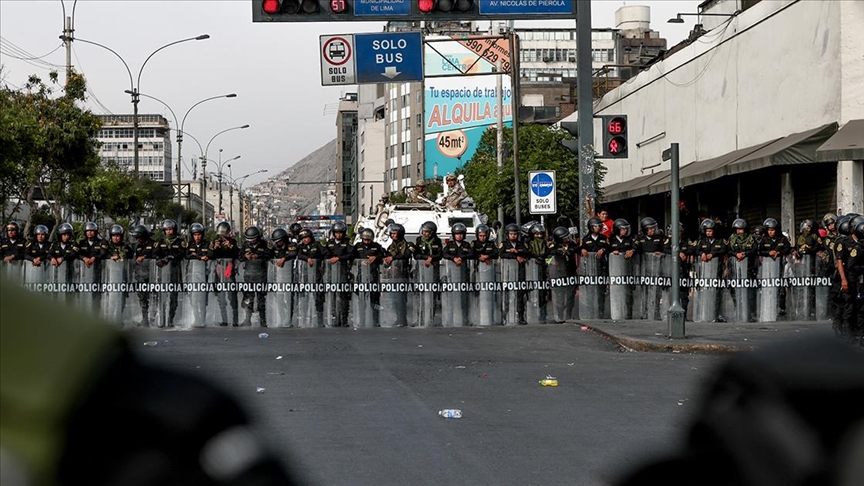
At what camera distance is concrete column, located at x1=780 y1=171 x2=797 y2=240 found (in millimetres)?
28031

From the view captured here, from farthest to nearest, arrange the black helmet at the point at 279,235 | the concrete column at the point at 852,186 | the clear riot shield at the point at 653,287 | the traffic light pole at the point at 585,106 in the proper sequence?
the concrete column at the point at 852,186, the black helmet at the point at 279,235, the traffic light pole at the point at 585,106, the clear riot shield at the point at 653,287

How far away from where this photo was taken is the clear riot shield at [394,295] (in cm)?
1988

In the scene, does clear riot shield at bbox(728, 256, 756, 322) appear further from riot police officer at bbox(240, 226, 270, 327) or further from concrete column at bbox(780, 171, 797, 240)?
concrete column at bbox(780, 171, 797, 240)

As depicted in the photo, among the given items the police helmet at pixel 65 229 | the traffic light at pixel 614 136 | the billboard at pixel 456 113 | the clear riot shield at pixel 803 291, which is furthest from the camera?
the billboard at pixel 456 113

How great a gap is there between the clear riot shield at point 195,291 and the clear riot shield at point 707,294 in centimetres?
799

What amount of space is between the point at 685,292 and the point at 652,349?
4.70 meters

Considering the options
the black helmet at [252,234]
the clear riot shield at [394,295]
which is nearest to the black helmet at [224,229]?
the black helmet at [252,234]

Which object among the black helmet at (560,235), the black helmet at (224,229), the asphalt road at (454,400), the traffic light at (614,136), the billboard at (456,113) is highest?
the billboard at (456,113)

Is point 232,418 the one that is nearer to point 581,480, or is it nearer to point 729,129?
point 581,480

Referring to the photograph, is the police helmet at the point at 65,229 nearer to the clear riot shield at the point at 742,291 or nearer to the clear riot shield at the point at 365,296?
the clear riot shield at the point at 365,296

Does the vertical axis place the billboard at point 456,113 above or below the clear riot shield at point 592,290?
above

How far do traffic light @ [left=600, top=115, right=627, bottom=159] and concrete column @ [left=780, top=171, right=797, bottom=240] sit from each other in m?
10.6

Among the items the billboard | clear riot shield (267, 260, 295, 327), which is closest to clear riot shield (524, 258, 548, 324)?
clear riot shield (267, 260, 295, 327)

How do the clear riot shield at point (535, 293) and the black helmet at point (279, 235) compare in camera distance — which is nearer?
the clear riot shield at point (535, 293)
